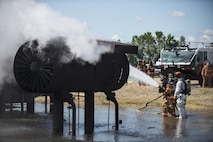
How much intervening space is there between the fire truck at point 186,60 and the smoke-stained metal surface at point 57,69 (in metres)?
17.5

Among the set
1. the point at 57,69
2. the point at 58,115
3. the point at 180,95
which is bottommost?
the point at 58,115

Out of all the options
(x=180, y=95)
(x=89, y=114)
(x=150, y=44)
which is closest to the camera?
(x=89, y=114)

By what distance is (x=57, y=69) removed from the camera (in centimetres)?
966

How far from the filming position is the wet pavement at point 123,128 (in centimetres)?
1045

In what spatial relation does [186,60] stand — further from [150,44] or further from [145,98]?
[150,44]

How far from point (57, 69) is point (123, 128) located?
3448 mm

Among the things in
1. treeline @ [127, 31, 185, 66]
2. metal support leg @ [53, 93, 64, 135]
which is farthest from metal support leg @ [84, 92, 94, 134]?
treeline @ [127, 31, 185, 66]

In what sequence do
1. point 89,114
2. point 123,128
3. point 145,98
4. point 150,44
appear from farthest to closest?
point 150,44, point 145,98, point 123,128, point 89,114

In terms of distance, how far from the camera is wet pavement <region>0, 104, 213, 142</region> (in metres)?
10.5

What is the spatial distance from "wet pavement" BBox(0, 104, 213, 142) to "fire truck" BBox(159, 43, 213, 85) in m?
11.6

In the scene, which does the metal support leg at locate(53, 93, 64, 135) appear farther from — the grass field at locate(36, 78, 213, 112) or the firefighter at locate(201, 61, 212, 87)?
the firefighter at locate(201, 61, 212, 87)

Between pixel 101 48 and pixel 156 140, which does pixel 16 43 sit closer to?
pixel 101 48

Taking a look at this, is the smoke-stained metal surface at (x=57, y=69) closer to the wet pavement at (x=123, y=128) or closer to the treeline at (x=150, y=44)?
the wet pavement at (x=123, y=128)

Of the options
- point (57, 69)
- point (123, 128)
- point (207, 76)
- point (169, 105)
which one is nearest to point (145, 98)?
point (169, 105)
